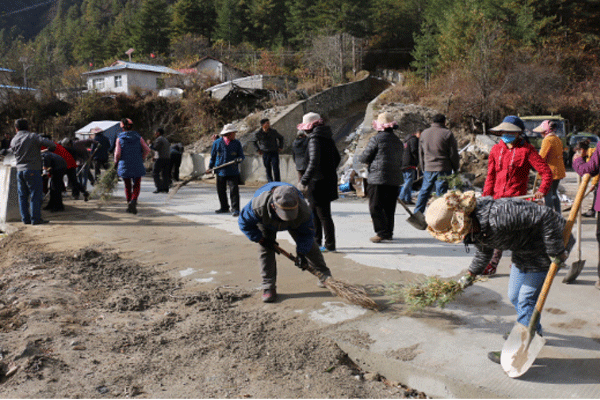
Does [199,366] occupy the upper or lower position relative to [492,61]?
lower

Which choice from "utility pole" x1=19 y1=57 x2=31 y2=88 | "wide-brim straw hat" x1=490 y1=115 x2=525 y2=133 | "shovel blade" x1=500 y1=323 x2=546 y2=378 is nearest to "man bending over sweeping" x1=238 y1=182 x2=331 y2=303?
"shovel blade" x1=500 y1=323 x2=546 y2=378

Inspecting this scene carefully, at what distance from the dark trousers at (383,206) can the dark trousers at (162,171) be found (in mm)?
7395

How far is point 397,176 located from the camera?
662 cm

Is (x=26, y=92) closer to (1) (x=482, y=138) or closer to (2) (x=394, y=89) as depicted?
(2) (x=394, y=89)

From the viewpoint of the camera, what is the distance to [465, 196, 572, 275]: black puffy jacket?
3.11 meters

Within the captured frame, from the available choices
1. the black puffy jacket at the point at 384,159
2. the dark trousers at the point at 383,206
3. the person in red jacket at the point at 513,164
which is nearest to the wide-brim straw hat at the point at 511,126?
the person in red jacket at the point at 513,164

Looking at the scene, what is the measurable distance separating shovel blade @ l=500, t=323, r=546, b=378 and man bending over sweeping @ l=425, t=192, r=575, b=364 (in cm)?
15

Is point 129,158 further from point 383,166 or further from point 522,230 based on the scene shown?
point 522,230

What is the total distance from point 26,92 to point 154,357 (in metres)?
33.1

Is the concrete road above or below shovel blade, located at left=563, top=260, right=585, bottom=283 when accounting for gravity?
below

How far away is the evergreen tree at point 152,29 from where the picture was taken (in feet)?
195

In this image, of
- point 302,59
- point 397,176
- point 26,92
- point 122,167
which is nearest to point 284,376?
point 397,176

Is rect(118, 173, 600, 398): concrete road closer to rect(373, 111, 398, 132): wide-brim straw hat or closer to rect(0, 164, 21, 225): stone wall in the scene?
rect(373, 111, 398, 132): wide-brim straw hat

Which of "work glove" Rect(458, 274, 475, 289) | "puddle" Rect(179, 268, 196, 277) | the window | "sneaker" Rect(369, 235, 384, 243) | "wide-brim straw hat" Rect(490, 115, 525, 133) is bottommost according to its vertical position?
"puddle" Rect(179, 268, 196, 277)
